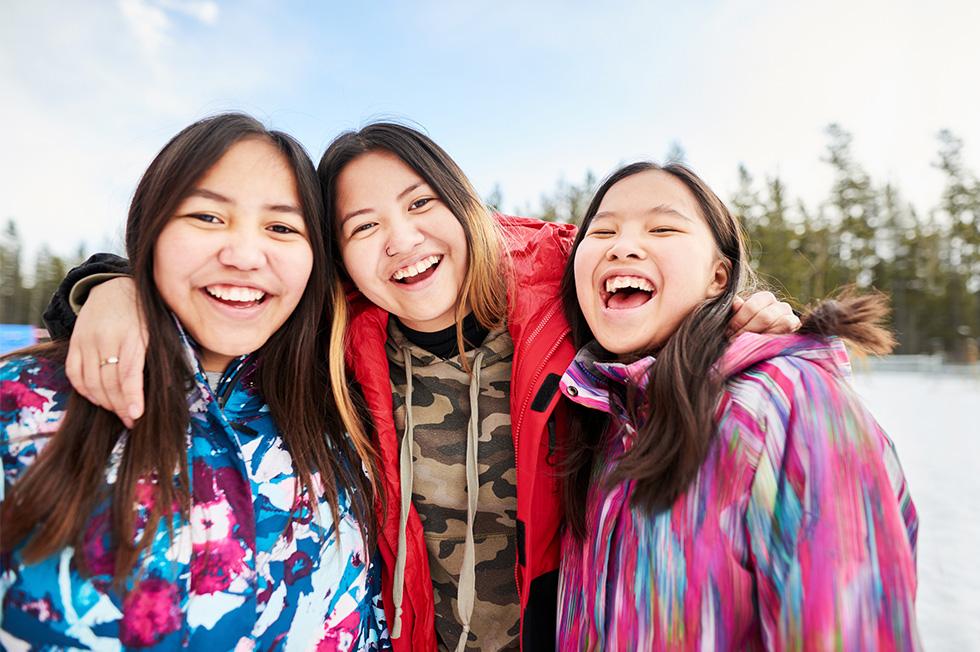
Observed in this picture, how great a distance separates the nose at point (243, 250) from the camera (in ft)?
5.63

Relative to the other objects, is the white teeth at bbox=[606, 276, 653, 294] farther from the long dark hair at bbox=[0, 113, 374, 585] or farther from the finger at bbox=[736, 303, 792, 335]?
the long dark hair at bbox=[0, 113, 374, 585]

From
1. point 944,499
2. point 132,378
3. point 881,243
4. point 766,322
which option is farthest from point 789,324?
point 881,243

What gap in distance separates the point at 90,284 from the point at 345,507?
1.11 meters

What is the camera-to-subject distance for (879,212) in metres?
Answer: 45.1

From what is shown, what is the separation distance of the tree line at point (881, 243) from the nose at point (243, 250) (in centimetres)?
3783

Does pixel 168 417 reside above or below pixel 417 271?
below

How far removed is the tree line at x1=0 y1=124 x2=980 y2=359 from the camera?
38719mm

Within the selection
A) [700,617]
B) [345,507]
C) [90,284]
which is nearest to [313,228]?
[90,284]

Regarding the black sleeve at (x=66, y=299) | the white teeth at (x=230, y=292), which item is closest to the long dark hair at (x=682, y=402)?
the white teeth at (x=230, y=292)

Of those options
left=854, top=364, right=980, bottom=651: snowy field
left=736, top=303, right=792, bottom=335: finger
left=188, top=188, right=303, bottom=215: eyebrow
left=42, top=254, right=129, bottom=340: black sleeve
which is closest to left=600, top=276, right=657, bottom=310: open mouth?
left=736, top=303, right=792, bottom=335: finger

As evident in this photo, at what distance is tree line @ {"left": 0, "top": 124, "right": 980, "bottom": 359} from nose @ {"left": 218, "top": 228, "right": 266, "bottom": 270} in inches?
1489

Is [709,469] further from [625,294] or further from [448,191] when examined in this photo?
[448,191]

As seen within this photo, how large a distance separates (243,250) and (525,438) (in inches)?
42.9

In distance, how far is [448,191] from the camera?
7.29 feet
